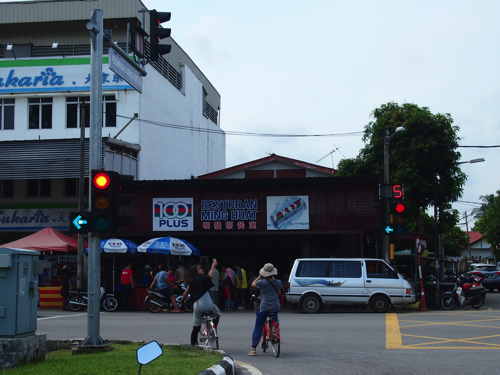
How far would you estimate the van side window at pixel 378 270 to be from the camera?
62.9 feet

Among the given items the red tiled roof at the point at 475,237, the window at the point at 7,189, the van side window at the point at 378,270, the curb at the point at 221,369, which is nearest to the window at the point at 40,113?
the window at the point at 7,189

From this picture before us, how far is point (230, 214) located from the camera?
24203mm

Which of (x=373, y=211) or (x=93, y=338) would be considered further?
(x=373, y=211)

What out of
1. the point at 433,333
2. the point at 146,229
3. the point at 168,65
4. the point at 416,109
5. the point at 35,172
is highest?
the point at 168,65

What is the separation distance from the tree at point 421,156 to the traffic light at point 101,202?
2093 centimetres

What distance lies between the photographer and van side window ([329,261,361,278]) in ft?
63.0

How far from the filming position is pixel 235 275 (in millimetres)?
23172

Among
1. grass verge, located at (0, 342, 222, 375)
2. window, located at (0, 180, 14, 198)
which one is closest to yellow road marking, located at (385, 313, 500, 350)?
grass verge, located at (0, 342, 222, 375)

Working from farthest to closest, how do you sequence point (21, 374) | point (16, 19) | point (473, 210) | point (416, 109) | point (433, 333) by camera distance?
point (473, 210) < point (16, 19) < point (416, 109) < point (433, 333) < point (21, 374)

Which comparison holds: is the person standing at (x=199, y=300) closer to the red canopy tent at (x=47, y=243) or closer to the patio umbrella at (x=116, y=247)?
the patio umbrella at (x=116, y=247)

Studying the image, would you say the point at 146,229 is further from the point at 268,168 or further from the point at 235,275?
the point at 268,168

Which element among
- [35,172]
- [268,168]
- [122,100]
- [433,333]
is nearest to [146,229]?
[35,172]

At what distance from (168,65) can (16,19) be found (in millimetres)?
9384

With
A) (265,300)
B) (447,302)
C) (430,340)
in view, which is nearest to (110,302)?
(447,302)
